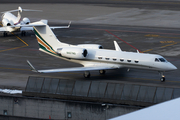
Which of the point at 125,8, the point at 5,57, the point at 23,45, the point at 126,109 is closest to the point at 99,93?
the point at 126,109

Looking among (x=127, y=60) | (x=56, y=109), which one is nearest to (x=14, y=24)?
(x=127, y=60)

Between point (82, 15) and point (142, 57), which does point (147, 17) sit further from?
point (142, 57)

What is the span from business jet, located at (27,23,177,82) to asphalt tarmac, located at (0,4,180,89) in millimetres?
1495

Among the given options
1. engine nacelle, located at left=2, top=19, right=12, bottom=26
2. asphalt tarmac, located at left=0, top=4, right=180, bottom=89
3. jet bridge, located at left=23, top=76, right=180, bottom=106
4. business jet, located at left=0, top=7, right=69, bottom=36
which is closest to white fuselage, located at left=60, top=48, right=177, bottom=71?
asphalt tarmac, located at left=0, top=4, right=180, bottom=89

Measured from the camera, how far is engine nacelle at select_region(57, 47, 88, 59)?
36.6m

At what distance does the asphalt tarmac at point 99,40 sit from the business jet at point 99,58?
149 cm

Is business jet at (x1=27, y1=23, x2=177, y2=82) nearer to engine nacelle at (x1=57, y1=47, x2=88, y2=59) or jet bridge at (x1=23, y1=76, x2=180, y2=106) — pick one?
engine nacelle at (x1=57, y1=47, x2=88, y2=59)

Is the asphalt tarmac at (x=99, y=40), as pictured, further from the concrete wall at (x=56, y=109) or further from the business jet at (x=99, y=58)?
the concrete wall at (x=56, y=109)

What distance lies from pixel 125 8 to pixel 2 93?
208 ft

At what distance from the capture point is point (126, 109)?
28203mm

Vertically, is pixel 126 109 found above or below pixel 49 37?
below

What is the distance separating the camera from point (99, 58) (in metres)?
36.7

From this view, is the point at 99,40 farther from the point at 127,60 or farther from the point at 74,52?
the point at 127,60

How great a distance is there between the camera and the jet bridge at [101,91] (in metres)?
28.9
